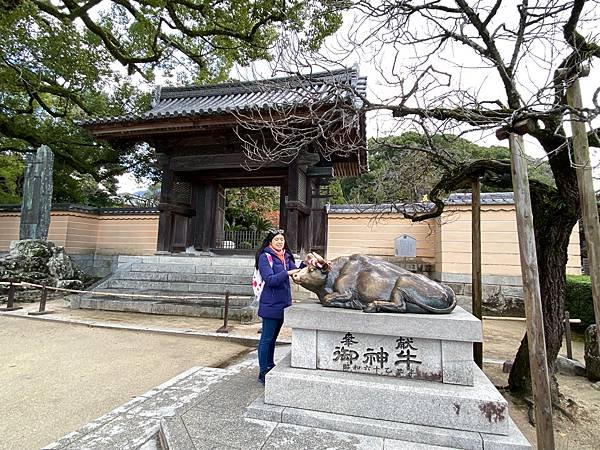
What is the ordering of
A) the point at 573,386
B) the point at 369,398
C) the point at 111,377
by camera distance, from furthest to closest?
1. the point at 573,386
2. the point at 111,377
3. the point at 369,398

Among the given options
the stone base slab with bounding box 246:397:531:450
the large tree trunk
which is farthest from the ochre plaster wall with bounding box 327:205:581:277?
the stone base slab with bounding box 246:397:531:450

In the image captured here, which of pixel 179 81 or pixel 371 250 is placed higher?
pixel 179 81

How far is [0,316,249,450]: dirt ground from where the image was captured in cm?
264

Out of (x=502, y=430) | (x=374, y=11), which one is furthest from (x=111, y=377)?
(x=374, y=11)

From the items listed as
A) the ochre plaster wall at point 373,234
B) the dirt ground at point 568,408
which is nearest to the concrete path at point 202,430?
the dirt ground at point 568,408

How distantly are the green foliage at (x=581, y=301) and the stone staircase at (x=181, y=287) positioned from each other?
5922 mm

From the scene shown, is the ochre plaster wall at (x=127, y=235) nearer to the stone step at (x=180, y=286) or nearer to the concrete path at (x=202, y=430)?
the stone step at (x=180, y=286)

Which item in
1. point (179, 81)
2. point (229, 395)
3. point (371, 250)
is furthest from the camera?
point (179, 81)

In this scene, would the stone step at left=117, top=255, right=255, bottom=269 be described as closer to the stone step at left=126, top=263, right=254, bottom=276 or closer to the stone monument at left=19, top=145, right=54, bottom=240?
the stone step at left=126, top=263, right=254, bottom=276

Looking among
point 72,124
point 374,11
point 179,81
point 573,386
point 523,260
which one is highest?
point 179,81

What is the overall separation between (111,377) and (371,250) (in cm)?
755

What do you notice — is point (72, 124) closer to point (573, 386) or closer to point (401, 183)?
point (401, 183)

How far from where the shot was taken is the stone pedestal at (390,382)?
6.73ft

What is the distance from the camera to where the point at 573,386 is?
4.05 m
